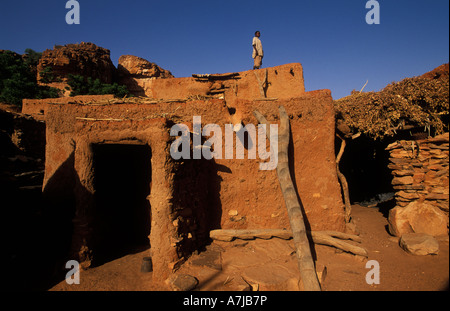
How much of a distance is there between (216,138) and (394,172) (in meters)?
3.83

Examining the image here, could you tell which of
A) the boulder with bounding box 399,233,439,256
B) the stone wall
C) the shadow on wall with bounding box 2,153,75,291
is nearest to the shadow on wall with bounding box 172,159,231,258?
the shadow on wall with bounding box 2,153,75,291

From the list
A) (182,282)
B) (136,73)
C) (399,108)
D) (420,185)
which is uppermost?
(136,73)

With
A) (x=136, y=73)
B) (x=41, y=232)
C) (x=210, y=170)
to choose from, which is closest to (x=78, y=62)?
(x=136, y=73)

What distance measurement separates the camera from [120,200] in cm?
546

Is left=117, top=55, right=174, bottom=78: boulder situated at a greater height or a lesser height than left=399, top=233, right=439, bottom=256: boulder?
greater

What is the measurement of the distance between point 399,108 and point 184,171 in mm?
4789

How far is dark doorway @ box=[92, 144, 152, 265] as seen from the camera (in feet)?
15.2

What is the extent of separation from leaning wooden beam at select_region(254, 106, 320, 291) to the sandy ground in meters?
0.23

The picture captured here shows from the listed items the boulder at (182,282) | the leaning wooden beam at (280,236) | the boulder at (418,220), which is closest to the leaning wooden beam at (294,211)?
the leaning wooden beam at (280,236)

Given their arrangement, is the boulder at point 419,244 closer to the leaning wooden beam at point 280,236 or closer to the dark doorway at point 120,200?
the leaning wooden beam at point 280,236

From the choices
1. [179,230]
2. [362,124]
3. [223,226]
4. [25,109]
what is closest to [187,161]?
[179,230]

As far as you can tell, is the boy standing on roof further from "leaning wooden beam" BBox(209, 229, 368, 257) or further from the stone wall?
"leaning wooden beam" BBox(209, 229, 368, 257)

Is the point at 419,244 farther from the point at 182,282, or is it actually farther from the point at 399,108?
the point at 182,282
